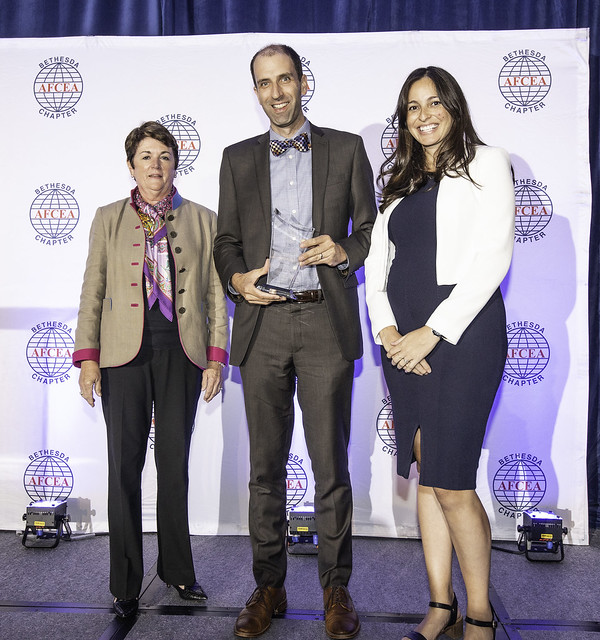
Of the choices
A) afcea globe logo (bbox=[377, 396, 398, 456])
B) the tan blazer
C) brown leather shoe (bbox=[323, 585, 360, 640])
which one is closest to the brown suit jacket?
the tan blazer

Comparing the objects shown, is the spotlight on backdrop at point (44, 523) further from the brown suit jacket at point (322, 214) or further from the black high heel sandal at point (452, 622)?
the black high heel sandal at point (452, 622)

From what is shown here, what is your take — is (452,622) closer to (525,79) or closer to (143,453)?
(143,453)

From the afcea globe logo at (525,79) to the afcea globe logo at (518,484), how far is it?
1842 millimetres

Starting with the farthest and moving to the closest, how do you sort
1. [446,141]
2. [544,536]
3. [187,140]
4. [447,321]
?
[187,140], [544,536], [446,141], [447,321]

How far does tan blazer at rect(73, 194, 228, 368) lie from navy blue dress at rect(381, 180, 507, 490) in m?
0.85

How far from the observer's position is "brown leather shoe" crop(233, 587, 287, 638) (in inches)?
88.2

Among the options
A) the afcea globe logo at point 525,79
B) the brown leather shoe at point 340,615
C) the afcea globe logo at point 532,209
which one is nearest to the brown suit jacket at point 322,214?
the brown leather shoe at point 340,615

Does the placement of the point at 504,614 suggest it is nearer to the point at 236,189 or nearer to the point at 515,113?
the point at 236,189

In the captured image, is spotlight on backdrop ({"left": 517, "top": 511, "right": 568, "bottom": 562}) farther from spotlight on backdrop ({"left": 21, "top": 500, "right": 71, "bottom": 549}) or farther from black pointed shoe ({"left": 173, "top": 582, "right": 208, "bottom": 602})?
spotlight on backdrop ({"left": 21, "top": 500, "right": 71, "bottom": 549})

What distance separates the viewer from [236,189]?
2.40m

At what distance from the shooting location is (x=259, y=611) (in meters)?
2.29

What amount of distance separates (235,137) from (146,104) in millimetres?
524

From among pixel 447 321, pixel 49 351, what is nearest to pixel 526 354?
pixel 447 321

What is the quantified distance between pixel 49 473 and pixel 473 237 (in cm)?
266
